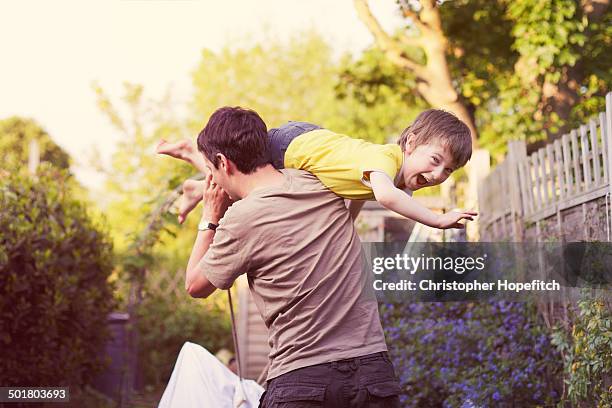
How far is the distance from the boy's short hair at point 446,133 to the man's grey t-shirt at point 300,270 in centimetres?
32

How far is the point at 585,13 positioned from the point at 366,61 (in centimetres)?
304

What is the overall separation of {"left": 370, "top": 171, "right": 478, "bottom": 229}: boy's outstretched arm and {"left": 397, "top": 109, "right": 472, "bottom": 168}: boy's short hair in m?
0.19

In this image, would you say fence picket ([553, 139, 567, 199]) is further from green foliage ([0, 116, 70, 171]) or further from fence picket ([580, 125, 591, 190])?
green foliage ([0, 116, 70, 171])

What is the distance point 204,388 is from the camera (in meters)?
2.83

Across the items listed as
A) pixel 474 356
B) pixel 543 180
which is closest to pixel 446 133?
pixel 474 356

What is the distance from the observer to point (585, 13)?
7496 millimetres

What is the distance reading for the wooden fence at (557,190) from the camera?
12.0 ft

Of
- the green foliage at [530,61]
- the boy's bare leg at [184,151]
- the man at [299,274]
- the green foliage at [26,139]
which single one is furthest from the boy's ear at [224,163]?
the green foliage at [26,139]

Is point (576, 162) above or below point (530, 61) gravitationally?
below

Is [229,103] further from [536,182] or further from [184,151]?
[184,151]

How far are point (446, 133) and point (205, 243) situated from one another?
0.66 m

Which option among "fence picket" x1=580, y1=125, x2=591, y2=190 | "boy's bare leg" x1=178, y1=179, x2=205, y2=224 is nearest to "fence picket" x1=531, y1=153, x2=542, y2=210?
"fence picket" x1=580, y1=125, x2=591, y2=190

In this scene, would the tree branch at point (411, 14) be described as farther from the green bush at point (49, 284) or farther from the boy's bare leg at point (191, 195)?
the boy's bare leg at point (191, 195)

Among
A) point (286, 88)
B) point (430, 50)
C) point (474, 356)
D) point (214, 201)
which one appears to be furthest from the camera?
point (286, 88)
